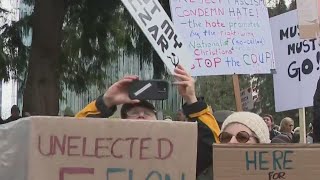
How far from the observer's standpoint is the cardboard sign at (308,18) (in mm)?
3570

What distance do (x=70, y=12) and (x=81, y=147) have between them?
664 cm

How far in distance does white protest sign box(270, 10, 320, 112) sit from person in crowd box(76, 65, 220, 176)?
2082mm

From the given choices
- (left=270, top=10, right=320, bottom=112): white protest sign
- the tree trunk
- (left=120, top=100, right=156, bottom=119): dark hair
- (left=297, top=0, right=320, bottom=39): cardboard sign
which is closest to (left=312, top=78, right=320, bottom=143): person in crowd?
(left=120, top=100, right=156, bottom=119): dark hair

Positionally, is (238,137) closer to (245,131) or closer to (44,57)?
(245,131)

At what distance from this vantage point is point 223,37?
454 cm

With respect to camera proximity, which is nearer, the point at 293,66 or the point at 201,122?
the point at 201,122

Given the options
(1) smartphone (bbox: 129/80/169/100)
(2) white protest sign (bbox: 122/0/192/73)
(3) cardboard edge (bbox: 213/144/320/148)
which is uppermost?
(2) white protest sign (bbox: 122/0/192/73)

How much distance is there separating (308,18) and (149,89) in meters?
1.69

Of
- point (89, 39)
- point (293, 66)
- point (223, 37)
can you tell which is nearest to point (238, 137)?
point (223, 37)

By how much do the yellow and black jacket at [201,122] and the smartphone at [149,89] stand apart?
0.22m

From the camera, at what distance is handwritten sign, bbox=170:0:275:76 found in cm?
451

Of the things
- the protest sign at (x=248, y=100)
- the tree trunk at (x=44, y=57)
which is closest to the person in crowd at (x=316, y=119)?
the protest sign at (x=248, y=100)

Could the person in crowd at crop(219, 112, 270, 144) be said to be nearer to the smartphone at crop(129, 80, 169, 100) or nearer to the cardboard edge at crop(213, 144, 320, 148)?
the smartphone at crop(129, 80, 169, 100)

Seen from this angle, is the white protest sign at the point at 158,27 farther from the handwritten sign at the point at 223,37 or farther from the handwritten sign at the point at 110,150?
the handwritten sign at the point at 110,150
